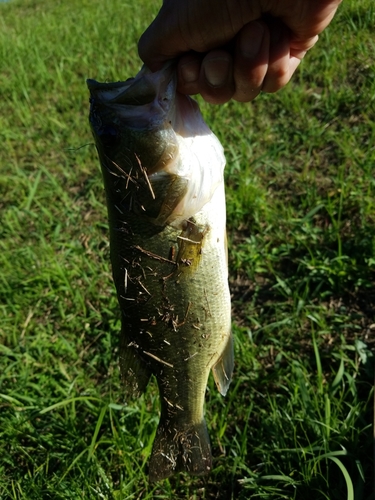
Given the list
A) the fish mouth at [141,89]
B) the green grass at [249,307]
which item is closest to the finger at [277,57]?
the fish mouth at [141,89]

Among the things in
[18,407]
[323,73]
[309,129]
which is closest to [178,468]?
[18,407]

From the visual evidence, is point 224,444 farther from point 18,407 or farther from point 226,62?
point 226,62

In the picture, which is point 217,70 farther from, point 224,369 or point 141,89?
point 224,369


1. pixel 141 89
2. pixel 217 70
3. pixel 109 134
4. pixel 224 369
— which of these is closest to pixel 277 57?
pixel 217 70

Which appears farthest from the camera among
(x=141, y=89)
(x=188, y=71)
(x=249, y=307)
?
(x=249, y=307)

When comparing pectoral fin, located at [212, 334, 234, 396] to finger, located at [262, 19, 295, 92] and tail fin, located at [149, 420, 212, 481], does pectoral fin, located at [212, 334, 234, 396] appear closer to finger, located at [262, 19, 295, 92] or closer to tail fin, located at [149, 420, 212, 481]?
tail fin, located at [149, 420, 212, 481]

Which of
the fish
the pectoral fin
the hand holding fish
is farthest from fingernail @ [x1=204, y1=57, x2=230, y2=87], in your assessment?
the pectoral fin

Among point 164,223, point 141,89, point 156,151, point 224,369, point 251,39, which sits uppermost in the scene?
point 251,39
